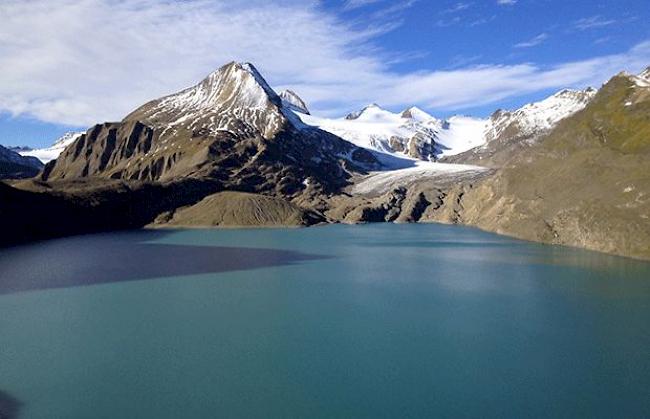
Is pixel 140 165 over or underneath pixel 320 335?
over

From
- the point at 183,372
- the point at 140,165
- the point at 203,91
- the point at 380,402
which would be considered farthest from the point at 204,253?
the point at 203,91

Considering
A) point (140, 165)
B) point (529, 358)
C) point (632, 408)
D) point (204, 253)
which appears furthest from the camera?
point (140, 165)

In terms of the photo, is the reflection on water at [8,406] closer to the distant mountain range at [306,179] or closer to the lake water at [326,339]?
the lake water at [326,339]

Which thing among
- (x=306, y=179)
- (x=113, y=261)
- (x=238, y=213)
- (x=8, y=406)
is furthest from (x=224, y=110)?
(x=8, y=406)

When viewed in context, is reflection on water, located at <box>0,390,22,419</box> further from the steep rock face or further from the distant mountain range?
the steep rock face

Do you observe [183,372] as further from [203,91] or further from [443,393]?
[203,91]

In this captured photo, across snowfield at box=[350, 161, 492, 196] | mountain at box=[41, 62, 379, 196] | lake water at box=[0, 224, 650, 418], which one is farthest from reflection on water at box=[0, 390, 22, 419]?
snowfield at box=[350, 161, 492, 196]

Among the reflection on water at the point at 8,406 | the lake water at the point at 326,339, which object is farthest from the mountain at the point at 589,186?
the reflection on water at the point at 8,406
